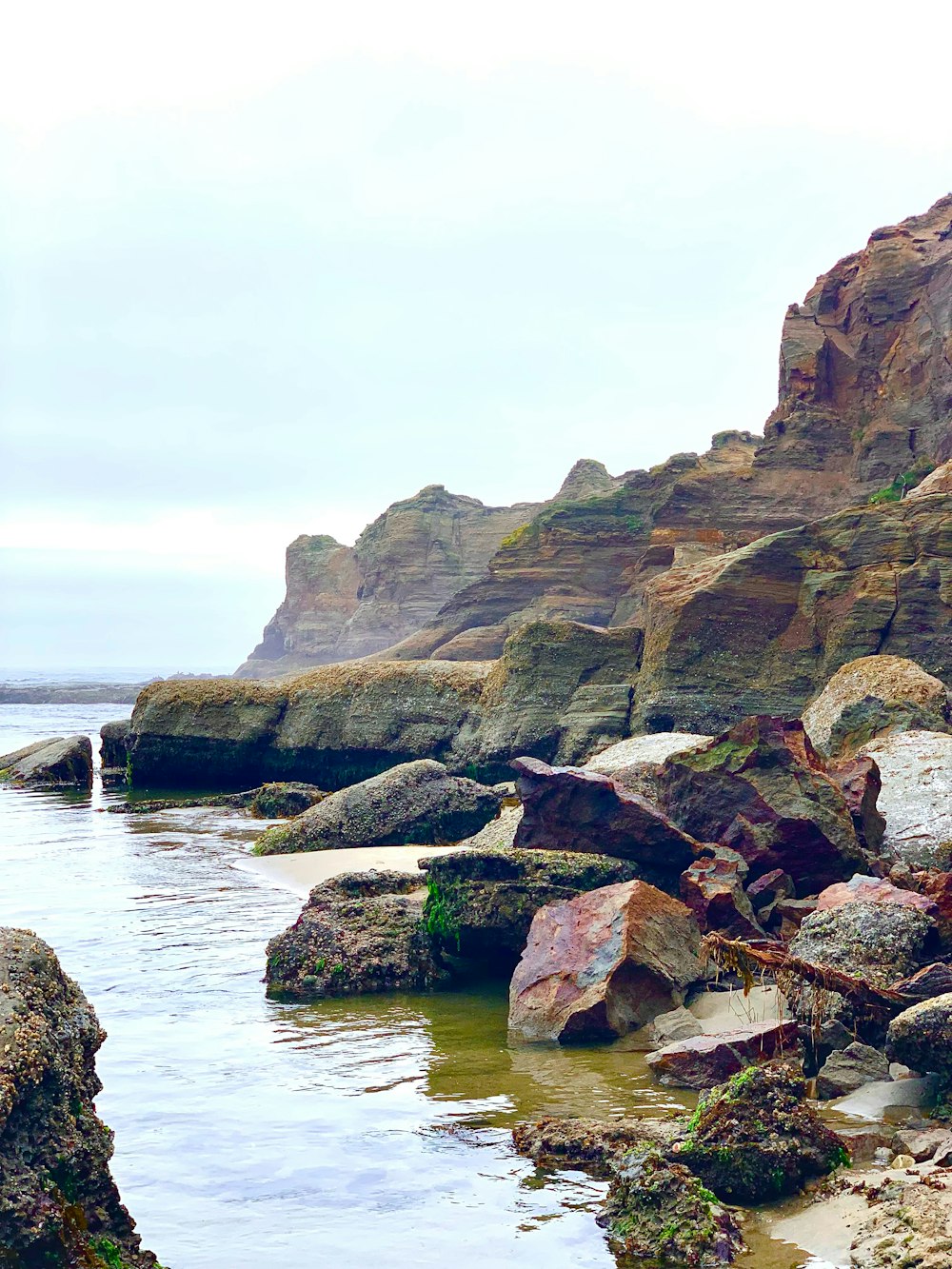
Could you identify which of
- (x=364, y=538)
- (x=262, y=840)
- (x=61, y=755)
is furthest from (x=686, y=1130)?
(x=364, y=538)

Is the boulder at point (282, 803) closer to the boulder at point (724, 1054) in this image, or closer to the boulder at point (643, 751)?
the boulder at point (643, 751)

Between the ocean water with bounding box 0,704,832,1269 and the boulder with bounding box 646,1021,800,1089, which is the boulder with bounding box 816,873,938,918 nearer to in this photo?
the boulder with bounding box 646,1021,800,1089

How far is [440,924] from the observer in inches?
360

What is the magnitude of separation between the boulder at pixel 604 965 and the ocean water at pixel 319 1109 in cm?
25

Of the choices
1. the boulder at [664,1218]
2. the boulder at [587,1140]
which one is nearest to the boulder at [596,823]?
the boulder at [587,1140]

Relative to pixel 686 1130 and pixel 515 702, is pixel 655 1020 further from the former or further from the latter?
pixel 515 702

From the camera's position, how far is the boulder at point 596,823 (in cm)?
951

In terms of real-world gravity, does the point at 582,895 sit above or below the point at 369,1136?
above

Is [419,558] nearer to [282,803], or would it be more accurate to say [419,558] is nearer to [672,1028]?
[282,803]

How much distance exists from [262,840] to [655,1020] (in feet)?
29.7

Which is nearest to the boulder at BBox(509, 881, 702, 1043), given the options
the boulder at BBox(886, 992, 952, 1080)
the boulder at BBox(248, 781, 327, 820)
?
the boulder at BBox(886, 992, 952, 1080)

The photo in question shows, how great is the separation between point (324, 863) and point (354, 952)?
4.87 metres

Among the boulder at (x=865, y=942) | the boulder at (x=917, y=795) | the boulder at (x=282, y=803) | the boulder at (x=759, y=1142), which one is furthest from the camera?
the boulder at (x=282, y=803)

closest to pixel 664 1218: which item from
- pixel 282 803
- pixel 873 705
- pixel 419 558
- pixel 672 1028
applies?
pixel 672 1028
